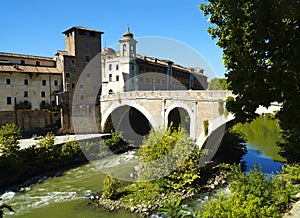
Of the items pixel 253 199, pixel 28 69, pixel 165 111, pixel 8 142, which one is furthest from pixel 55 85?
pixel 253 199

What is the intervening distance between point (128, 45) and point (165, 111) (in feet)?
59.2

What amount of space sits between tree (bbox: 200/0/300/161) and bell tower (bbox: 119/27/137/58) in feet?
105

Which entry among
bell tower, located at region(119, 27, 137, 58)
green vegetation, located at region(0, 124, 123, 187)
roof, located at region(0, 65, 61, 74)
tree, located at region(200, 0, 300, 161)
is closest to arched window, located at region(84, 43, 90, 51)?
roof, located at region(0, 65, 61, 74)

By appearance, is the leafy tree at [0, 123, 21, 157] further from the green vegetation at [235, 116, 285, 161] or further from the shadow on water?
the green vegetation at [235, 116, 285, 161]

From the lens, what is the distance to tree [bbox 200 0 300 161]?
18.1ft

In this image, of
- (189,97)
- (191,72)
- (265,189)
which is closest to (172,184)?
(265,189)

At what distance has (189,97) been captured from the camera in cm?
2097

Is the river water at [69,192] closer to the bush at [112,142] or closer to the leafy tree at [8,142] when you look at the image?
the bush at [112,142]

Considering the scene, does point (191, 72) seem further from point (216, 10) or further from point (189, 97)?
point (216, 10)

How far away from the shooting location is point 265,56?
6.20 m

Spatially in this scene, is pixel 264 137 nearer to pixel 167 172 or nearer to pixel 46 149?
pixel 167 172

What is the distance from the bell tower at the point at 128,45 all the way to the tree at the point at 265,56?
3200 centimetres

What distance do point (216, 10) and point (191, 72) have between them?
48681 mm

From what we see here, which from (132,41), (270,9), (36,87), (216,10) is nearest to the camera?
(270,9)
